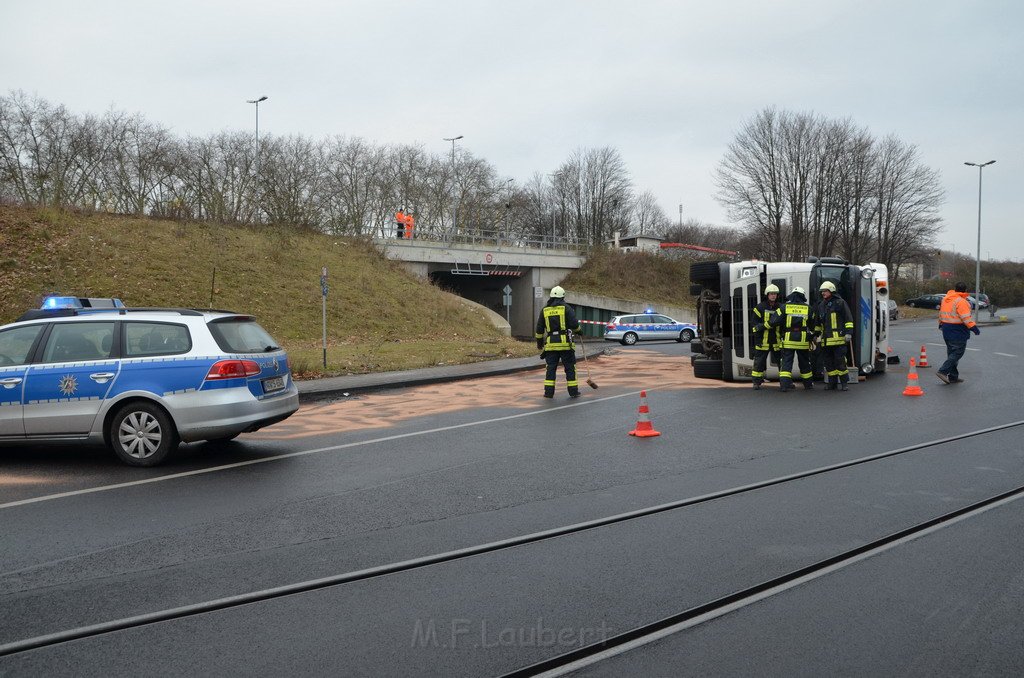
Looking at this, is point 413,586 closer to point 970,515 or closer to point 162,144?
point 970,515

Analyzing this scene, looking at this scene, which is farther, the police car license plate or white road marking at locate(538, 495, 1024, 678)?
the police car license plate

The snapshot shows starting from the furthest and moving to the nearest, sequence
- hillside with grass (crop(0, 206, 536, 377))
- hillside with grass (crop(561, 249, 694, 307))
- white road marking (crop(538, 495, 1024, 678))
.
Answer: hillside with grass (crop(561, 249, 694, 307)) < hillside with grass (crop(0, 206, 536, 377)) < white road marking (crop(538, 495, 1024, 678))

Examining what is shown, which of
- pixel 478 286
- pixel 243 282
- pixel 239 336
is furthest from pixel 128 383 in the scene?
pixel 478 286

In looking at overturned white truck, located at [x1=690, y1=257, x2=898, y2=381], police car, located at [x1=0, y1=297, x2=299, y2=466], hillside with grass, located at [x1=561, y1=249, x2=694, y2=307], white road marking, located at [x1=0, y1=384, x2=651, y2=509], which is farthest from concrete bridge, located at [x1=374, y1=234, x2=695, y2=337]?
police car, located at [x1=0, y1=297, x2=299, y2=466]

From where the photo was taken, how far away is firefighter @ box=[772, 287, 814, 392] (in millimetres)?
13953

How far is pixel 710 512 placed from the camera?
6.05m

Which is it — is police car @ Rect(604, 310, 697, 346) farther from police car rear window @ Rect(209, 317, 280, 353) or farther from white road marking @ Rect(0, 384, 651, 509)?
police car rear window @ Rect(209, 317, 280, 353)

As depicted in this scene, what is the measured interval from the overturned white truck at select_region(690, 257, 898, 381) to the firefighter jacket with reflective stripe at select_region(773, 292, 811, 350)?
0.94 m

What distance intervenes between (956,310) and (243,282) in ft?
84.5

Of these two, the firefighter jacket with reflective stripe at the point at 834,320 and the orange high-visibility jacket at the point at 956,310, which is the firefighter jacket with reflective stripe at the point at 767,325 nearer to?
the firefighter jacket with reflective stripe at the point at 834,320

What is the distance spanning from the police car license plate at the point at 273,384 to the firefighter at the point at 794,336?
29.1 ft

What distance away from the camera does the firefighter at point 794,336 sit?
549 inches

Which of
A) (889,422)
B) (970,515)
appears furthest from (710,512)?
(889,422)

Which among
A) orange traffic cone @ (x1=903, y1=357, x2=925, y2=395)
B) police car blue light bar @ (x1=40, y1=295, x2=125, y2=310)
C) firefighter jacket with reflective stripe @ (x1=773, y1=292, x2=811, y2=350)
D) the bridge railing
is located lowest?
orange traffic cone @ (x1=903, y1=357, x2=925, y2=395)
